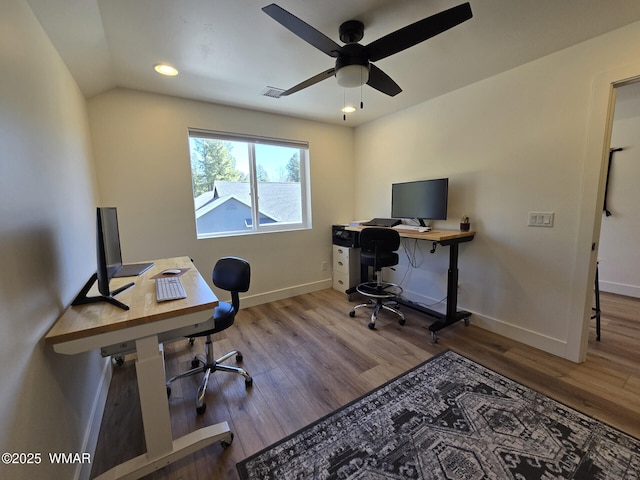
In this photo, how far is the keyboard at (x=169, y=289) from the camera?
1359mm

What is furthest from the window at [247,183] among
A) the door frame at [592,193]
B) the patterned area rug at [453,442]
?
the door frame at [592,193]

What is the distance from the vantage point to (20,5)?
120cm

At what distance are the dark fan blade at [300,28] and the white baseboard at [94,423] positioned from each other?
2272 mm

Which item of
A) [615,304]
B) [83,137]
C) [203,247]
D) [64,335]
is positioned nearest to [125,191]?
[83,137]

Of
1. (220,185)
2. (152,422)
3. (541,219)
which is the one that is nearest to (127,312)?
(152,422)

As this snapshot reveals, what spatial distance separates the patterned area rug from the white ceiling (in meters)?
2.40

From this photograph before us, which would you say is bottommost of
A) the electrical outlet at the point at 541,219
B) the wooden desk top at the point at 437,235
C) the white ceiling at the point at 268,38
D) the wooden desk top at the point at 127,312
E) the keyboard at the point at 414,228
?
the wooden desk top at the point at 127,312

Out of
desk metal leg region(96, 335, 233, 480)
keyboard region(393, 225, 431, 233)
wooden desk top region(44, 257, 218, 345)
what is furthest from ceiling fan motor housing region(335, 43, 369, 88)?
desk metal leg region(96, 335, 233, 480)

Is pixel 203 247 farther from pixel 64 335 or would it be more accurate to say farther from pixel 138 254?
pixel 64 335

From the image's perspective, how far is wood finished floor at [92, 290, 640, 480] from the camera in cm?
152

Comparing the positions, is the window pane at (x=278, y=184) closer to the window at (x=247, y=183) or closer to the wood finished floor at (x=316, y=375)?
the window at (x=247, y=183)

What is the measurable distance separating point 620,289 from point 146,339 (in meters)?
5.32

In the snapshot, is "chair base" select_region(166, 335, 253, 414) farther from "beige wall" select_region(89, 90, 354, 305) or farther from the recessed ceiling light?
the recessed ceiling light

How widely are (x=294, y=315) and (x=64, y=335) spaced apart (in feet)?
7.45
